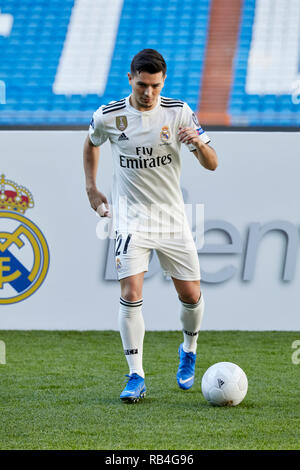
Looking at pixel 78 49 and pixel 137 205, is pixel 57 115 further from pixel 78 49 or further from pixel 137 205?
pixel 137 205

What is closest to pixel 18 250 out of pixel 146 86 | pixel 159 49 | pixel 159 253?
pixel 159 253

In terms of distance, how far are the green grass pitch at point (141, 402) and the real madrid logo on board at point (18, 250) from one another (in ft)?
1.54

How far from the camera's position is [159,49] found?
449 inches

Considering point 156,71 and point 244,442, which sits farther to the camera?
point 156,71

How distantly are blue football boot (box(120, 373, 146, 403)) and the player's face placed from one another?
53.2 inches

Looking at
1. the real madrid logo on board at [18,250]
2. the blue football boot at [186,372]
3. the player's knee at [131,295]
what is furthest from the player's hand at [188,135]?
the real madrid logo on board at [18,250]

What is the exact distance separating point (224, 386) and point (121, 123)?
1397mm

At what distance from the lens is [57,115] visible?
28.5 ft

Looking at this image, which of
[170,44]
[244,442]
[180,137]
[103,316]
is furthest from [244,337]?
[170,44]

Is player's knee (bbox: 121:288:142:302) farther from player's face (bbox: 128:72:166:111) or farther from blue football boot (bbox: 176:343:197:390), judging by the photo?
player's face (bbox: 128:72:166:111)

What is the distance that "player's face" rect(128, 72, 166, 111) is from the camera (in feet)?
12.4

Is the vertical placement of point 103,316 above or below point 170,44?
below

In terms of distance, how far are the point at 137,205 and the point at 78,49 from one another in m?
8.28

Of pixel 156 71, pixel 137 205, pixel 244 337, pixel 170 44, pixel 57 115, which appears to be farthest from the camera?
pixel 170 44
